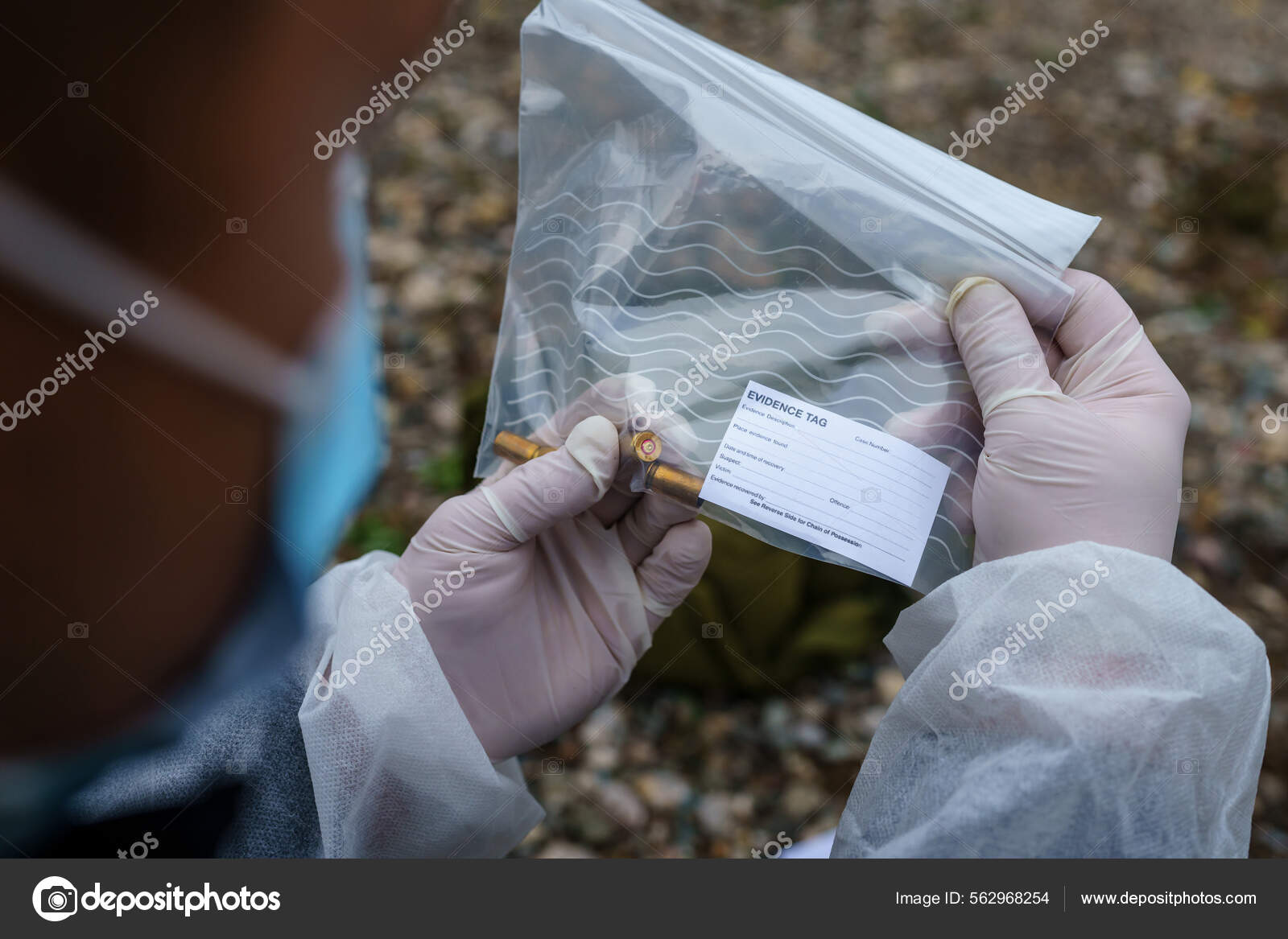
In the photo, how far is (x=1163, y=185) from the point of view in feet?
10.5

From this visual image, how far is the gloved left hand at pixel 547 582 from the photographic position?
142 cm

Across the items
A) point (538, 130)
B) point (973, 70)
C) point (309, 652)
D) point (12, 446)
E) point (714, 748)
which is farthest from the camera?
point (973, 70)

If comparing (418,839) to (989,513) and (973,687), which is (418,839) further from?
(989,513)

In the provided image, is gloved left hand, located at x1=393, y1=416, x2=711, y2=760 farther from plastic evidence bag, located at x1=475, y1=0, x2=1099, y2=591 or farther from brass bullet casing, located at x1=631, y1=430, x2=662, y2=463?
plastic evidence bag, located at x1=475, y1=0, x2=1099, y2=591

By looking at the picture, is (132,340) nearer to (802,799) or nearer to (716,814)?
(716,814)

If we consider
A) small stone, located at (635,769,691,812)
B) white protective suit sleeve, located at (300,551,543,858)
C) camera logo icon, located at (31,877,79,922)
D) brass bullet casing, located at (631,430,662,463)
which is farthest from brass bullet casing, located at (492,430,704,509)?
small stone, located at (635,769,691,812)

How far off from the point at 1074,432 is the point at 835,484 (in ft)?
1.18

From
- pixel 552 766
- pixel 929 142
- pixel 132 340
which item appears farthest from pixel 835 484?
pixel 929 142

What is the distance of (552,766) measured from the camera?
2.29m

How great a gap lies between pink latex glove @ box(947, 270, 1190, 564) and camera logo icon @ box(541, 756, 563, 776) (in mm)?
1436

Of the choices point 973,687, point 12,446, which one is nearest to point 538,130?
point 12,446

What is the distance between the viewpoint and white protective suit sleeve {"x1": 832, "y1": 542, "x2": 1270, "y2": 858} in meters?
1.05

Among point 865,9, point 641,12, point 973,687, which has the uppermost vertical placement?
point 641,12

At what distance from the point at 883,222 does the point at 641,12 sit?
23.3 inches
